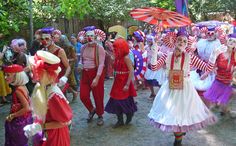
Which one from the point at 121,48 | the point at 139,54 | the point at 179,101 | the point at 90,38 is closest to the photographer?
the point at 179,101

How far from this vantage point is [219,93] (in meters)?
6.86

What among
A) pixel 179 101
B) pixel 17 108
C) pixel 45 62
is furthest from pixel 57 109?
pixel 179 101

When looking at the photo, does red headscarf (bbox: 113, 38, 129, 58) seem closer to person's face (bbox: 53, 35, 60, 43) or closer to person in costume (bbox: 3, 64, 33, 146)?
person's face (bbox: 53, 35, 60, 43)

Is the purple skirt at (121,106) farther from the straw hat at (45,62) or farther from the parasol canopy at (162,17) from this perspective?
the straw hat at (45,62)

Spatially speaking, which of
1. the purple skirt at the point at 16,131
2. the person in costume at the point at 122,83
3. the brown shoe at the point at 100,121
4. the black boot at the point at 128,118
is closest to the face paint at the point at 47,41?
the person in costume at the point at 122,83

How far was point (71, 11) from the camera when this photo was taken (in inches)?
420

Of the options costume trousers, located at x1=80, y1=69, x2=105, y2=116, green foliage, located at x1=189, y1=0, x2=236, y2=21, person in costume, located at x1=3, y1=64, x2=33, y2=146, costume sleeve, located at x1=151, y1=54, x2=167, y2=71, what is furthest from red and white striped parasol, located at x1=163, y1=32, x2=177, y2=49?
green foliage, located at x1=189, y1=0, x2=236, y2=21

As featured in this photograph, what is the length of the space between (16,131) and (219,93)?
3.91 meters

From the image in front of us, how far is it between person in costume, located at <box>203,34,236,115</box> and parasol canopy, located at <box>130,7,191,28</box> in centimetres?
206

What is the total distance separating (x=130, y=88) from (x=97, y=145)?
134cm

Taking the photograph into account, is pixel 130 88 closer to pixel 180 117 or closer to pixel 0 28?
pixel 180 117

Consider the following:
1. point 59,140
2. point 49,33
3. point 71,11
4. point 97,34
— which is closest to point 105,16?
point 71,11

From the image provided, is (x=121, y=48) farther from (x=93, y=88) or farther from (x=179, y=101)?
(x=179, y=101)

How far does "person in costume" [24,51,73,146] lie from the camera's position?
3605 mm
